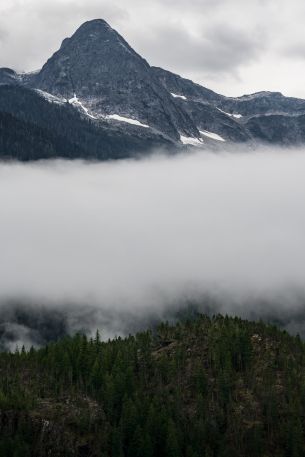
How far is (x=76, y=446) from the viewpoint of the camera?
196m

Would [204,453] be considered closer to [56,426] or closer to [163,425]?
[163,425]

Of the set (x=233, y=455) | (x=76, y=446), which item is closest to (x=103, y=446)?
(x=76, y=446)

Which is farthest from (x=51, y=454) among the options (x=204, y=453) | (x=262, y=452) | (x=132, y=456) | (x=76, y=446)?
(x=262, y=452)

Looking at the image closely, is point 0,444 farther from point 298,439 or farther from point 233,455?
point 298,439

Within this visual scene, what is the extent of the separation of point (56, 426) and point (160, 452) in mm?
33684

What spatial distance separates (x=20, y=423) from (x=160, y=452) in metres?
44.9

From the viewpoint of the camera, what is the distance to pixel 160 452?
7633 inches

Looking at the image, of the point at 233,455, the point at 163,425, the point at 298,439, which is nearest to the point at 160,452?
the point at 163,425

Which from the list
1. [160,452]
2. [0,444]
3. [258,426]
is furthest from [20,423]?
[258,426]

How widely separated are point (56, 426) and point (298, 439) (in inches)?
2955

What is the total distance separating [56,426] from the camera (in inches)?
7854

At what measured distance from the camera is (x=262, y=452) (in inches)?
7721

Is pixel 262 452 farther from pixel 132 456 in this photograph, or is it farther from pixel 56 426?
pixel 56 426

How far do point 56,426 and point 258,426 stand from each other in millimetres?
63577
